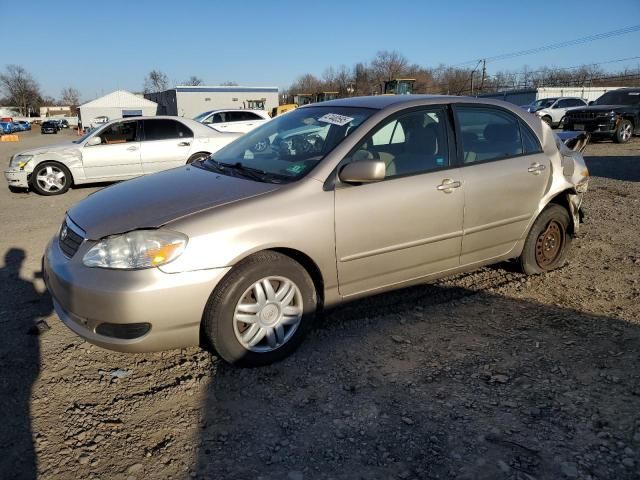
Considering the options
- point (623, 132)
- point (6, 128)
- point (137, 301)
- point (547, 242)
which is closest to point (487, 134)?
point (547, 242)

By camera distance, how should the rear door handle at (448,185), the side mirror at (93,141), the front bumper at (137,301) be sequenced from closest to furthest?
the front bumper at (137,301), the rear door handle at (448,185), the side mirror at (93,141)

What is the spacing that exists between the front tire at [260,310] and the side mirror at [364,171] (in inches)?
25.6

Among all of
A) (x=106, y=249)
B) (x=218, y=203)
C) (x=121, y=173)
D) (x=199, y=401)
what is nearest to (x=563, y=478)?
(x=199, y=401)

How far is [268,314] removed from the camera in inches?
117

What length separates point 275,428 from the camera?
98.0 inches

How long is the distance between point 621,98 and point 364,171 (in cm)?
1841

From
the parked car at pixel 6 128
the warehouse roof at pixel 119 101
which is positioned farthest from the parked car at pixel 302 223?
the warehouse roof at pixel 119 101

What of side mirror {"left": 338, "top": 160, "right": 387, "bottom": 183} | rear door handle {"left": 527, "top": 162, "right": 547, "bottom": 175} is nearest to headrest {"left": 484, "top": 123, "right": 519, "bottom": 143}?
rear door handle {"left": 527, "top": 162, "right": 547, "bottom": 175}

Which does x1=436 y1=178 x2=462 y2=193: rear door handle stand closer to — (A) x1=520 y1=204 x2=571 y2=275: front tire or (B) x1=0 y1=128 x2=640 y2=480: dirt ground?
(B) x1=0 y1=128 x2=640 y2=480: dirt ground

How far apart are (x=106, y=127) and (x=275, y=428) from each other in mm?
8635

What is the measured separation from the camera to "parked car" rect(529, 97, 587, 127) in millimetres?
25312

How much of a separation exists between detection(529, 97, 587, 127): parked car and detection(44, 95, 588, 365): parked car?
2373 cm

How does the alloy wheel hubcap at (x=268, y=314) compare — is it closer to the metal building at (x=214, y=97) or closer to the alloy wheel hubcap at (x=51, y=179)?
the alloy wheel hubcap at (x=51, y=179)

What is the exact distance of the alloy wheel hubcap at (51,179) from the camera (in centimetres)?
927
